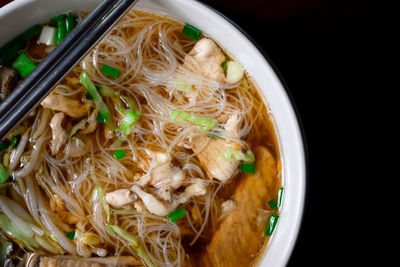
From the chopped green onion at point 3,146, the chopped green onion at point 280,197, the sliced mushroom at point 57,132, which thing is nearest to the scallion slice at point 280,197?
the chopped green onion at point 280,197

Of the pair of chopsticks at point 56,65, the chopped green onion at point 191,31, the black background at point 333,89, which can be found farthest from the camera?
the black background at point 333,89

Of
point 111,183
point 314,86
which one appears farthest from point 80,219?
point 314,86

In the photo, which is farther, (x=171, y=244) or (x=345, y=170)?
(x=345, y=170)

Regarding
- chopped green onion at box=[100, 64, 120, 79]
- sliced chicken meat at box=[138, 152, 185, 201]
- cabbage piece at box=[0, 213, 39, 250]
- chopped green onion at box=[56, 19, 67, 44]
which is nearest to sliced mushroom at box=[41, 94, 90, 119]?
chopped green onion at box=[100, 64, 120, 79]

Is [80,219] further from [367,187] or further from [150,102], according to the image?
[367,187]

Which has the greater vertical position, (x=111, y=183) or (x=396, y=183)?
(x=396, y=183)

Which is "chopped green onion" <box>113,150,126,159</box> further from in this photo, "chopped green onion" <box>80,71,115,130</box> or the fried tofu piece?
the fried tofu piece

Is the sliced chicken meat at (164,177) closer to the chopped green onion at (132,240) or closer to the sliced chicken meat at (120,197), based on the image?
the sliced chicken meat at (120,197)
